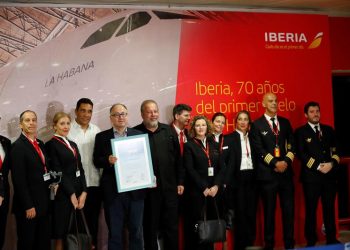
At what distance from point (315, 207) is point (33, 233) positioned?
3.32 m

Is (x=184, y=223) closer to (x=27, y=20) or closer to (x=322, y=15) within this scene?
(x=27, y=20)

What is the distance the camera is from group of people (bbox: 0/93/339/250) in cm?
514

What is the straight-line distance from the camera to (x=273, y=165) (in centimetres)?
610

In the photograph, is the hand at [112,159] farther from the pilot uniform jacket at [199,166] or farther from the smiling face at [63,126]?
the pilot uniform jacket at [199,166]

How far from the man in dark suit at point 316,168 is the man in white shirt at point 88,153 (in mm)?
2481

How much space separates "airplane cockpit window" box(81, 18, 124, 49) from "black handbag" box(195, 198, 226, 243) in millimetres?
2258

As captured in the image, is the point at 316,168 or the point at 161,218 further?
the point at 316,168

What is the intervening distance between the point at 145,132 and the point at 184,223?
3.78 ft

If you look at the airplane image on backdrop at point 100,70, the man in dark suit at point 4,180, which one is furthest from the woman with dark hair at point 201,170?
the man in dark suit at point 4,180

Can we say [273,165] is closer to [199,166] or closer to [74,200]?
[199,166]

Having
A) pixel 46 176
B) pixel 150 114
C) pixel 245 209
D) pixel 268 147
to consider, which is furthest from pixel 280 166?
pixel 46 176

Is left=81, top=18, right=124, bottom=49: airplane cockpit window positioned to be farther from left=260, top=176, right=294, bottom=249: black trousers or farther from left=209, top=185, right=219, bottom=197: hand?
left=260, top=176, right=294, bottom=249: black trousers

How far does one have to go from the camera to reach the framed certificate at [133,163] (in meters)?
5.35

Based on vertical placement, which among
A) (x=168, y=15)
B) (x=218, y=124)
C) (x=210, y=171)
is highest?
(x=168, y=15)
